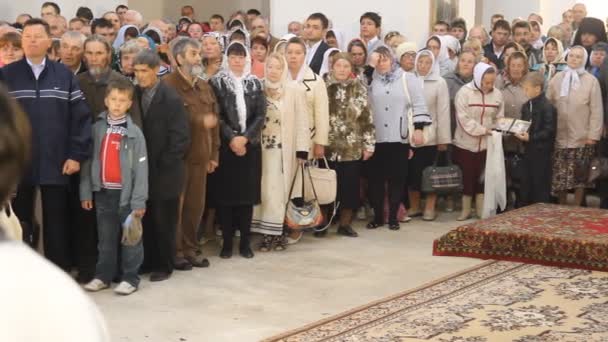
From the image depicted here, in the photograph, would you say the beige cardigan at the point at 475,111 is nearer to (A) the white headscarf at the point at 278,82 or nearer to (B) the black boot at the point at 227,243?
(A) the white headscarf at the point at 278,82

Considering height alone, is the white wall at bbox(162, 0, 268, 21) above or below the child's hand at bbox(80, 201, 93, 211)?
Result: above

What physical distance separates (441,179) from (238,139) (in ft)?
9.01

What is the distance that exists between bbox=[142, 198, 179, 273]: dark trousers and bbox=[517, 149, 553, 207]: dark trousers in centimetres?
417

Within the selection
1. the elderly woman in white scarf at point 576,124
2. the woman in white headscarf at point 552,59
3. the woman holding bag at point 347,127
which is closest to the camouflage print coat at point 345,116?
the woman holding bag at point 347,127

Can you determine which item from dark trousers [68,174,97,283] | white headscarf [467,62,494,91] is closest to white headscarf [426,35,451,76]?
white headscarf [467,62,494,91]

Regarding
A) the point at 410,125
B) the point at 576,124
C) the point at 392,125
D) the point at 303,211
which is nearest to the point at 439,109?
the point at 410,125

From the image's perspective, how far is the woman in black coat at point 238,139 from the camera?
26.5 ft

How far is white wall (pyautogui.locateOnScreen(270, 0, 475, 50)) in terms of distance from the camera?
43.8 feet

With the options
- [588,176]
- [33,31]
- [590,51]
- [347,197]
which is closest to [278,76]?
[347,197]

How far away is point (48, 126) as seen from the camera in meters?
6.91

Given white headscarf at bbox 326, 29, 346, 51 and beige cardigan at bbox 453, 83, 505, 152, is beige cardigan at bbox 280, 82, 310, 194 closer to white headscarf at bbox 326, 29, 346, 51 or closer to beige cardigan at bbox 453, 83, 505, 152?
beige cardigan at bbox 453, 83, 505, 152

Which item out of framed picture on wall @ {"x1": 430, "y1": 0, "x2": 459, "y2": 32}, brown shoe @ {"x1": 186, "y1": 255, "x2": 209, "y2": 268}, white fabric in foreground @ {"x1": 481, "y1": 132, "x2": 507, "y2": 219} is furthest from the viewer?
framed picture on wall @ {"x1": 430, "y1": 0, "x2": 459, "y2": 32}

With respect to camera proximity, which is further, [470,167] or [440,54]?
[440,54]

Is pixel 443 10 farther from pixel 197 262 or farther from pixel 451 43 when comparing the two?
pixel 197 262
